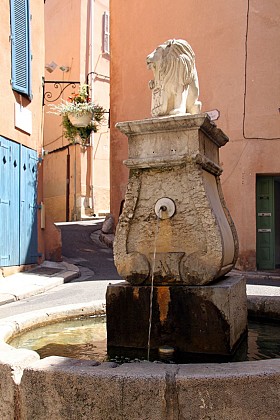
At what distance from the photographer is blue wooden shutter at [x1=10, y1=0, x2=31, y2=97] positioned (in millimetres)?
10516

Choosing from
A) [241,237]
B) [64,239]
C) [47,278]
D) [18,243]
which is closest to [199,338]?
[47,278]

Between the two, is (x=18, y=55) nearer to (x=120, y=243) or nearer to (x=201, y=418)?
(x=120, y=243)

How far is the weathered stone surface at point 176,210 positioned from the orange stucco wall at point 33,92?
22.1ft

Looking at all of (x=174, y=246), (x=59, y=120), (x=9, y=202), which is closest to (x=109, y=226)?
(x=9, y=202)

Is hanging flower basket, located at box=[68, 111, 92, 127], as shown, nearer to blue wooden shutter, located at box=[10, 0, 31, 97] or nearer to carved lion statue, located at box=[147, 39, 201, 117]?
blue wooden shutter, located at box=[10, 0, 31, 97]

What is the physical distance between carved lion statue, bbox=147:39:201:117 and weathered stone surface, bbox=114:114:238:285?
13.5 inches

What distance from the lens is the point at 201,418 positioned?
7.32ft

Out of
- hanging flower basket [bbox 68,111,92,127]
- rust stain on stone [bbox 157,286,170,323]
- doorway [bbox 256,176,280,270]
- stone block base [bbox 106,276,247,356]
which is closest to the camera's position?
stone block base [bbox 106,276,247,356]

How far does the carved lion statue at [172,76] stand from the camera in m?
4.01

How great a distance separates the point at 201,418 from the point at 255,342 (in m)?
1.77

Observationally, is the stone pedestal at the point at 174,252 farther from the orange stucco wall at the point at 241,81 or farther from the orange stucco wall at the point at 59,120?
the orange stucco wall at the point at 59,120

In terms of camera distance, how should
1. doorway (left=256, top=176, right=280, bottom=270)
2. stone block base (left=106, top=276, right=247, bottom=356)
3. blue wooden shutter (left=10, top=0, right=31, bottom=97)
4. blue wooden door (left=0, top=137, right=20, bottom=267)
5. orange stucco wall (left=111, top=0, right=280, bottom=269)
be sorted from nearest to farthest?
stone block base (left=106, top=276, right=247, bottom=356) < blue wooden door (left=0, top=137, right=20, bottom=267) < blue wooden shutter (left=10, top=0, right=31, bottom=97) < orange stucco wall (left=111, top=0, right=280, bottom=269) < doorway (left=256, top=176, right=280, bottom=270)

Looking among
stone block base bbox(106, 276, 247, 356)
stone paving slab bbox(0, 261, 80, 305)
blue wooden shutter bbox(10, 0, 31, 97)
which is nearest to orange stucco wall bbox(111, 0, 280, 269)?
stone paving slab bbox(0, 261, 80, 305)

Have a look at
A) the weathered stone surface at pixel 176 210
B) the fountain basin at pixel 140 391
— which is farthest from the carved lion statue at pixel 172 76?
the fountain basin at pixel 140 391
